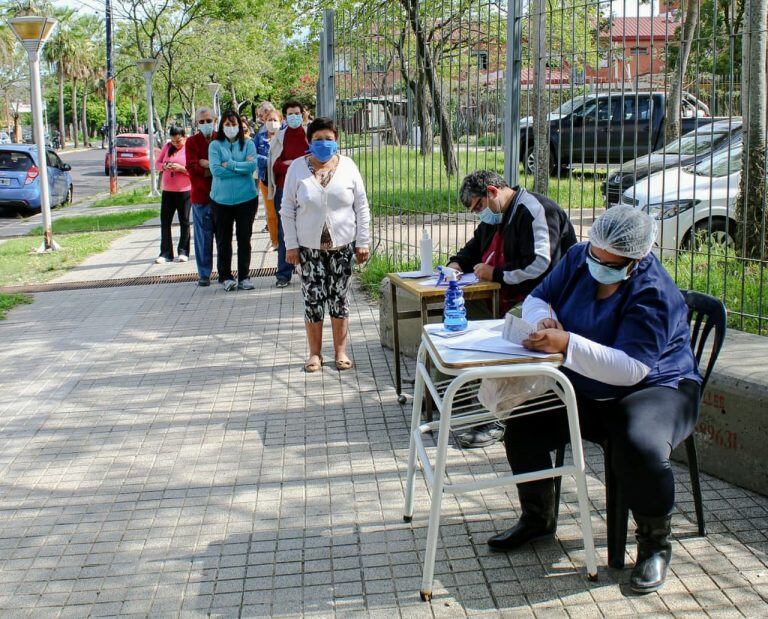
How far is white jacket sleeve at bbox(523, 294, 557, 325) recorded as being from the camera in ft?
12.5

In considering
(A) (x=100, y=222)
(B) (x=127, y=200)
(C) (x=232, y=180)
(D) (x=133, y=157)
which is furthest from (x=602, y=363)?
(D) (x=133, y=157)

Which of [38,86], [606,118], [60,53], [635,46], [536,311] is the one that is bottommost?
[536,311]

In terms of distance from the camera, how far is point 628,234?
350 centimetres

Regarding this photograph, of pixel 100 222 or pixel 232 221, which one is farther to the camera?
pixel 100 222

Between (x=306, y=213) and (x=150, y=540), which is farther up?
(x=306, y=213)

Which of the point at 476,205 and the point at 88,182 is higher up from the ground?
the point at 476,205

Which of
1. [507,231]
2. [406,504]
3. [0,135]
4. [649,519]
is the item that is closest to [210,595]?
[406,504]

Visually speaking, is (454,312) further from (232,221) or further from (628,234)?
(232,221)

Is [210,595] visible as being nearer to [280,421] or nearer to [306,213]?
[280,421]

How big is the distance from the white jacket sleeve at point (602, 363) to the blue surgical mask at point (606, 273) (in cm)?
27

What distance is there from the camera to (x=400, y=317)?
6.05 m

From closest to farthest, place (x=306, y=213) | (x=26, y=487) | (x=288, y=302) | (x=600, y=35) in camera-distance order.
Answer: (x=26, y=487)
(x=600, y=35)
(x=306, y=213)
(x=288, y=302)

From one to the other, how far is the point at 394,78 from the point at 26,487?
5.27 metres

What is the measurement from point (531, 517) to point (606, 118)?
2.77m
